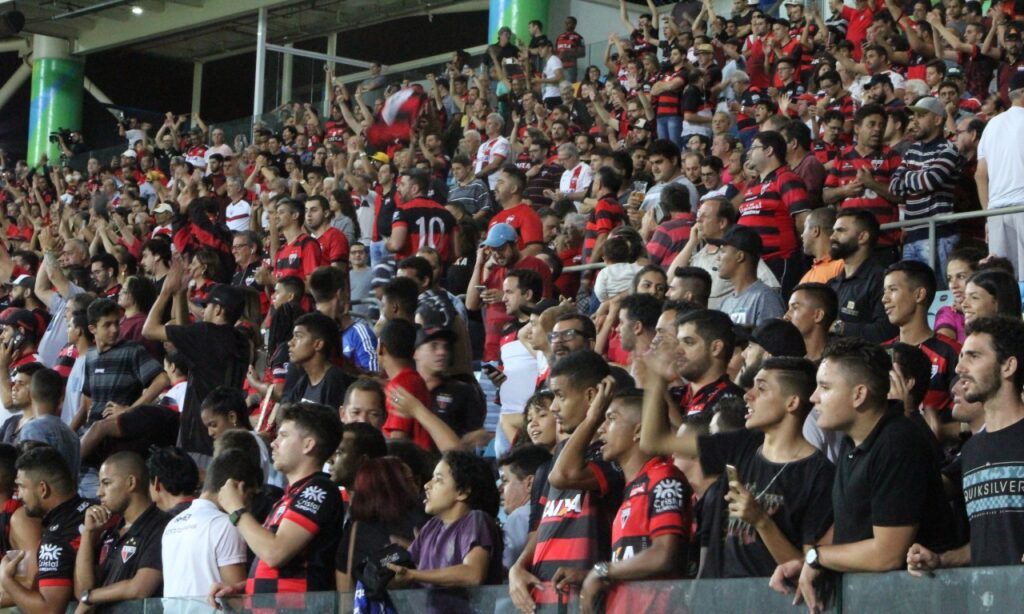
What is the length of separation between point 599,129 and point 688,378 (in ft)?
33.6

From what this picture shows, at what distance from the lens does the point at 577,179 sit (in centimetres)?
1360

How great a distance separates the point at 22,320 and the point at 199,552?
A: 5.42 metres

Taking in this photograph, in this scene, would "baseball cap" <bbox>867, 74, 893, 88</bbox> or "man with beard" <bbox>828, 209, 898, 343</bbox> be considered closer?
"man with beard" <bbox>828, 209, 898, 343</bbox>

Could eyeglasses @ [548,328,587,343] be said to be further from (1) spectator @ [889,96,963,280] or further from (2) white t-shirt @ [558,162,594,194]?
(2) white t-shirt @ [558,162,594,194]

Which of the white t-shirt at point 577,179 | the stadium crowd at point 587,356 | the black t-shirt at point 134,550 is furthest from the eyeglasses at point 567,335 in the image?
the white t-shirt at point 577,179

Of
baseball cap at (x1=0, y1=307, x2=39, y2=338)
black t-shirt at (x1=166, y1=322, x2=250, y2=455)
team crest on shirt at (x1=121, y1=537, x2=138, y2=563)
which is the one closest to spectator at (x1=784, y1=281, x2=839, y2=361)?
team crest on shirt at (x1=121, y1=537, x2=138, y2=563)

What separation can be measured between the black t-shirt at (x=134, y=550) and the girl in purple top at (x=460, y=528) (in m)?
1.41

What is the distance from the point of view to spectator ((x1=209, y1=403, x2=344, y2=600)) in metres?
5.54

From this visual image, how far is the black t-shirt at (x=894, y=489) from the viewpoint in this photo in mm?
4035

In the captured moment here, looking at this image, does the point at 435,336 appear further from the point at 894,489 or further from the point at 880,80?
the point at 880,80

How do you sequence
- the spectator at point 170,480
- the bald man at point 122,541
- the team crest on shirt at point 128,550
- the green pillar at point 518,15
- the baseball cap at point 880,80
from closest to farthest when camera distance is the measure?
the bald man at point 122,541 < the team crest on shirt at point 128,550 < the spectator at point 170,480 < the baseball cap at point 880,80 < the green pillar at point 518,15

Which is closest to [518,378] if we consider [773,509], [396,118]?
[773,509]

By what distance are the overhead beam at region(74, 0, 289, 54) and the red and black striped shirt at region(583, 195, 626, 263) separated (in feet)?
52.0

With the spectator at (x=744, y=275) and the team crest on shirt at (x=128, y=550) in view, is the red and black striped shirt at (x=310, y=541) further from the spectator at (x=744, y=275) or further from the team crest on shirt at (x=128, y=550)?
the spectator at (x=744, y=275)
